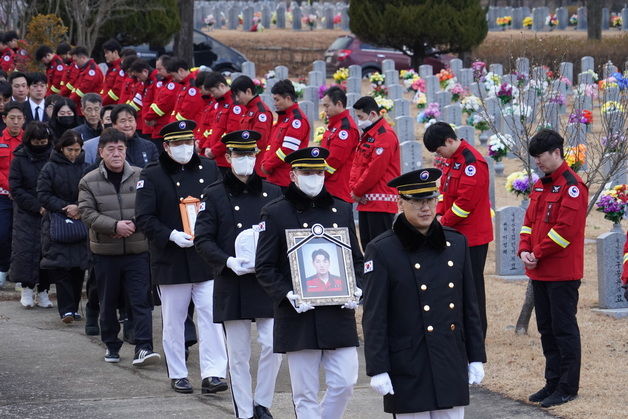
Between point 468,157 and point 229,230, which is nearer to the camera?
point 229,230

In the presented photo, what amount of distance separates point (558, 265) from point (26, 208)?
207 inches

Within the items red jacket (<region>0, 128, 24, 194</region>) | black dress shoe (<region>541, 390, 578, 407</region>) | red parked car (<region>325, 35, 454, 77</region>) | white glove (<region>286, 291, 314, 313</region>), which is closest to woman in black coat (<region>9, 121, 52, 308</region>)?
red jacket (<region>0, 128, 24, 194</region>)

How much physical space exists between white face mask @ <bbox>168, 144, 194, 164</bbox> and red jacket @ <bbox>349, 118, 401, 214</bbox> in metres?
2.66

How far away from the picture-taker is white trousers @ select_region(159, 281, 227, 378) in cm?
842

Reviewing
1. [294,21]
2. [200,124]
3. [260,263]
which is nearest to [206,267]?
[260,263]

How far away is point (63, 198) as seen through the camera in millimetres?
10523

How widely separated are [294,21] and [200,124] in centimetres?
3582

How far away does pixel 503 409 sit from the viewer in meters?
8.10

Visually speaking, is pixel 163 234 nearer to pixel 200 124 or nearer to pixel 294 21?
pixel 200 124

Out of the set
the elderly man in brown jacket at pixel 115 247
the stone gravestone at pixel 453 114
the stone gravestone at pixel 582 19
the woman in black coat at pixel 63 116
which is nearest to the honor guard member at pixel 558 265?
the elderly man in brown jacket at pixel 115 247

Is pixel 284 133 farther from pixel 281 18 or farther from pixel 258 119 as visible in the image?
pixel 281 18

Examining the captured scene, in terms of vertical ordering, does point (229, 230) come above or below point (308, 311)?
above

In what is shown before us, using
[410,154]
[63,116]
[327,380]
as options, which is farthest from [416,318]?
[410,154]

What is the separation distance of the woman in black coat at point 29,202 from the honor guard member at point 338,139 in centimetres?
265
